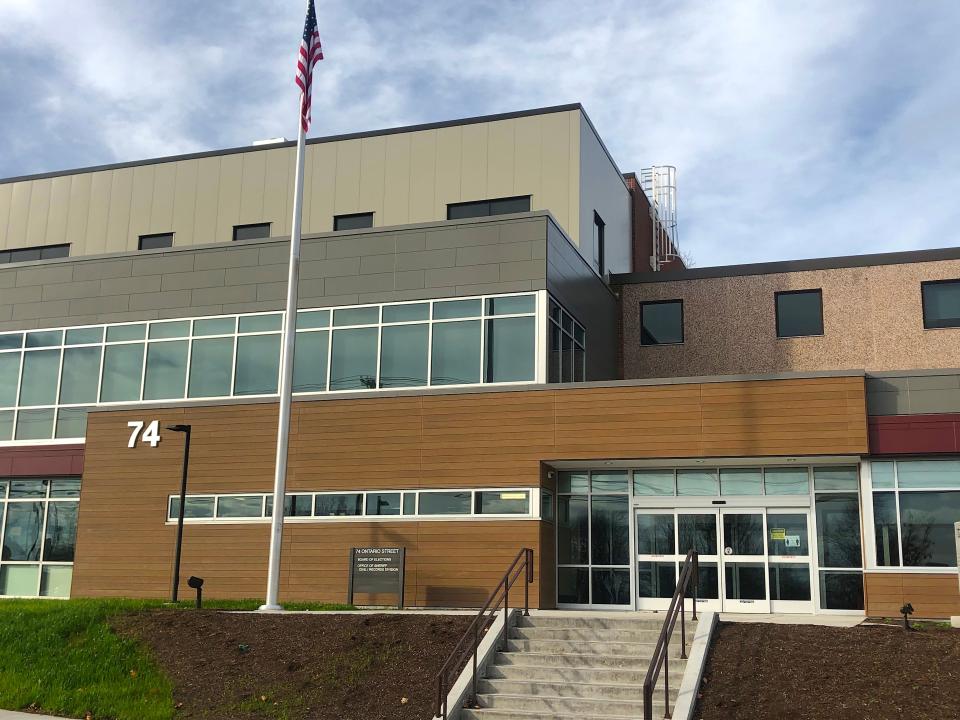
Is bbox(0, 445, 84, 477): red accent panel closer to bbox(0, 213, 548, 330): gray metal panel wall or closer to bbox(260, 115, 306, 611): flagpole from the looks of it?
bbox(0, 213, 548, 330): gray metal panel wall

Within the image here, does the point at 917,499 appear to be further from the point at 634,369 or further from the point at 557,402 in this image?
the point at 634,369

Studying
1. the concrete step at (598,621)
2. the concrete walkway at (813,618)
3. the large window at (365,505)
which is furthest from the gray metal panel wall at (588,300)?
the concrete step at (598,621)

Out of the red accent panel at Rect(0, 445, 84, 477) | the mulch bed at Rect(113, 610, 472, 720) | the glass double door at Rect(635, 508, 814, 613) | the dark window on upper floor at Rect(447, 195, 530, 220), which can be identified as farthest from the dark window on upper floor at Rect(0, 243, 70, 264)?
the glass double door at Rect(635, 508, 814, 613)

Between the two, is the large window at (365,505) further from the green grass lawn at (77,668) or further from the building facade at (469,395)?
the green grass lawn at (77,668)

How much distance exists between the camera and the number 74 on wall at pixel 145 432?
23.7m

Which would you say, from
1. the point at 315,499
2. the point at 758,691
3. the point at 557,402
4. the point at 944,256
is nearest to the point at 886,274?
the point at 944,256

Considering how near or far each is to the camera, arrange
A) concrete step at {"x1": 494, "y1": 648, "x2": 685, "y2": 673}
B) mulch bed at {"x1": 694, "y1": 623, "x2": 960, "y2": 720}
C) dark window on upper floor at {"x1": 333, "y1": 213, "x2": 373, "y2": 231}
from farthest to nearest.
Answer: dark window on upper floor at {"x1": 333, "y1": 213, "x2": 373, "y2": 231}, concrete step at {"x1": 494, "y1": 648, "x2": 685, "y2": 673}, mulch bed at {"x1": 694, "y1": 623, "x2": 960, "y2": 720}

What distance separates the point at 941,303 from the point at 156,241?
809 inches

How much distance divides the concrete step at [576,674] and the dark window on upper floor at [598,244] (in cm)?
1452

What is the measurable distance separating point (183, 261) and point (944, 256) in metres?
18.3

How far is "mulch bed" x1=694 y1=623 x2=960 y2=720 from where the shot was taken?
11.7 m

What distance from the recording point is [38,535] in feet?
82.7

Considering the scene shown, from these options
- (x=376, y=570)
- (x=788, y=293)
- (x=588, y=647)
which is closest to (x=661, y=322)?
(x=788, y=293)

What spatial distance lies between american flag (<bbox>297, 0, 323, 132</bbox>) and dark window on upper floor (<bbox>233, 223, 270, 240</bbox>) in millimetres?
7917
